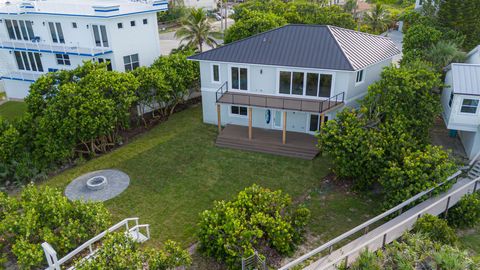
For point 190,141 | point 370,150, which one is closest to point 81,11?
point 190,141

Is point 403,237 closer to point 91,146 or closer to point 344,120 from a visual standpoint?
point 344,120

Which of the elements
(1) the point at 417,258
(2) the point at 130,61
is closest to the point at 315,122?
(1) the point at 417,258

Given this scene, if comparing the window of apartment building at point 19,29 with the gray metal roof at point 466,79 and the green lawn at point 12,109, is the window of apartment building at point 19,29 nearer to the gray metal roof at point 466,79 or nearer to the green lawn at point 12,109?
the green lawn at point 12,109

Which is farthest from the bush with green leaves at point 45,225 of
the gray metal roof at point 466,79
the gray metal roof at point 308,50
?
the gray metal roof at point 466,79

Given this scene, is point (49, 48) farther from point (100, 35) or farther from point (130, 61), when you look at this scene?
point (130, 61)

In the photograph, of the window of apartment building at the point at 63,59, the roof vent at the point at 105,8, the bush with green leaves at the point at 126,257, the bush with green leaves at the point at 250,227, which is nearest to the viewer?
the bush with green leaves at the point at 126,257

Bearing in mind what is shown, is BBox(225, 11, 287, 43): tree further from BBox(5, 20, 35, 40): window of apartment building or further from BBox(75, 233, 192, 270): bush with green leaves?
BBox(75, 233, 192, 270): bush with green leaves
